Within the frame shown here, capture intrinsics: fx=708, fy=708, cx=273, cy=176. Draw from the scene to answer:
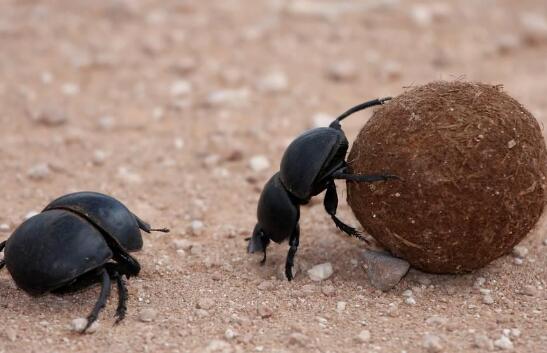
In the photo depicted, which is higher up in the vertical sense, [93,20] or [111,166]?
[93,20]

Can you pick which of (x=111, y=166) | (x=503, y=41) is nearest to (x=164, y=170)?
(x=111, y=166)

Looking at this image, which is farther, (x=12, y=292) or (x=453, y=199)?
(x=12, y=292)

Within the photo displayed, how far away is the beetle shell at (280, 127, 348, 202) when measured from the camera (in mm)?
3658

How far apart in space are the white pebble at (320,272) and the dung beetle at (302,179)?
0.13 m

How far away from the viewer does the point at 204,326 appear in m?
3.37

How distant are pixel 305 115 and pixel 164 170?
58.5 inches

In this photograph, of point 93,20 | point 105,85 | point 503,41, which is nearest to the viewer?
point 105,85

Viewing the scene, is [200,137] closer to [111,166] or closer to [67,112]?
[111,166]

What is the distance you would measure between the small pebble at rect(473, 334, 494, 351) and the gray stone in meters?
0.64

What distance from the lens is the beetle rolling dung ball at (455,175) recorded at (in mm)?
3398

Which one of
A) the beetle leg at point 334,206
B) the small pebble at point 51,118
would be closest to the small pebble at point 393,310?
the beetle leg at point 334,206

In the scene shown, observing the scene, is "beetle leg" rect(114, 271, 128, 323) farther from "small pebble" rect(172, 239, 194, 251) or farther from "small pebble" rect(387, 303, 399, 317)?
"small pebble" rect(387, 303, 399, 317)

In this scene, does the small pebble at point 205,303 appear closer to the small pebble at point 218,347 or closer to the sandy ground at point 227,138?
the sandy ground at point 227,138

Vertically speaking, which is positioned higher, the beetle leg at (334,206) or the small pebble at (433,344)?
the beetle leg at (334,206)
